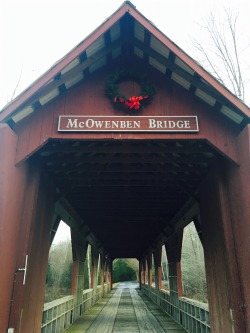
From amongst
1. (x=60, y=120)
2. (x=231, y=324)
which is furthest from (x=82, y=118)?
(x=231, y=324)

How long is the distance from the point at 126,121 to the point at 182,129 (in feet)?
2.80

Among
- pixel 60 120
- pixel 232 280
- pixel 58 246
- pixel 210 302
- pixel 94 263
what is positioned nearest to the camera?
pixel 232 280

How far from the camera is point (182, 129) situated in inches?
169

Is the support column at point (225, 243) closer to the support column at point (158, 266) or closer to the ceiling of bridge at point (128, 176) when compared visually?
the ceiling of bridge at point (128, 176)

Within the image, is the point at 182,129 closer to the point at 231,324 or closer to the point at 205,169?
the point at 205,169

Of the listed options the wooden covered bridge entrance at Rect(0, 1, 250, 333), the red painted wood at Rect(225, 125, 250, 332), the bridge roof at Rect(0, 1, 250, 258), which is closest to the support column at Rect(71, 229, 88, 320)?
the bridge roof at Rect(0, 1, 250, 258)

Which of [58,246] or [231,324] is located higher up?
[58,246]

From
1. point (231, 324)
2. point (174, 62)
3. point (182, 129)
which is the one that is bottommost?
point (231, 324)

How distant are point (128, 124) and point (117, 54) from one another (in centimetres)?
140

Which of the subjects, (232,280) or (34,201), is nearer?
(232,280)

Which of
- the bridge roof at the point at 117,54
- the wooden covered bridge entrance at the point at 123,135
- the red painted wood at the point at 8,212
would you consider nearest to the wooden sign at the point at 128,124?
the wooden covered bridge entrance at the point at 123,135

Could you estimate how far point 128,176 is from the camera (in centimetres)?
636

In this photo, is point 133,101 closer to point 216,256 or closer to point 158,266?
point 216,256

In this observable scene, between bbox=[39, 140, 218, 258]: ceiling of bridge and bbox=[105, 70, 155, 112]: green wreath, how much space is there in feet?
1.98
